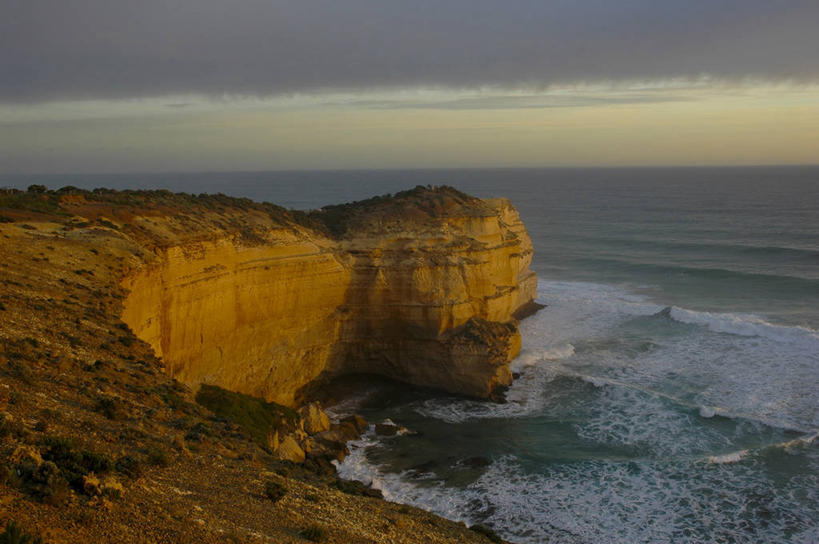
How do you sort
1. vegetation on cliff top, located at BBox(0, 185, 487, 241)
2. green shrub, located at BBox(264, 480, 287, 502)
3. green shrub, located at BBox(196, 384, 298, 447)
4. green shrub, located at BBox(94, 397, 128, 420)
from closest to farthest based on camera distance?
1. green shrub, located at BBox(264, 480, 287, 502)
2. green shrub, located at BBox(94, 397, 128, 420)
3. green shrub, located at BBox(196, 384, 298, 447)
4. vegetation on cliff top, located at BBox(0, 185, 487, 241)

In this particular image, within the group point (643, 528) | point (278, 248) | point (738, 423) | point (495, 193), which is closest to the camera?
point (643, 528)

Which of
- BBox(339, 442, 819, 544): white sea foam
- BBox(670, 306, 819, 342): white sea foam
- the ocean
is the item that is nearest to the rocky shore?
the ocean

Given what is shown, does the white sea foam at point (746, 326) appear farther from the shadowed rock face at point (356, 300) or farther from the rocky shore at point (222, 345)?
the shadowed rock face at point (356, 300)

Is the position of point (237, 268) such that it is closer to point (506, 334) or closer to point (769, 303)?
point (506, 334)

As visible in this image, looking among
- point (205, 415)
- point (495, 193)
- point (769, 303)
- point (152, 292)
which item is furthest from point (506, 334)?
point (495, 193)

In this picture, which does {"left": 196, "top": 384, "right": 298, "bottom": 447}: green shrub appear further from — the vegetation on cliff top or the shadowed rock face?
the vegetation on cliff top

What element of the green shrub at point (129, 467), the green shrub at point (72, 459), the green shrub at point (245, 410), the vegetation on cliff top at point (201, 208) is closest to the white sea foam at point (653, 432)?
the green shrub at point (245, 410)

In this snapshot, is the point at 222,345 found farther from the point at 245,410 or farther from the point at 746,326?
the point at 746,326
